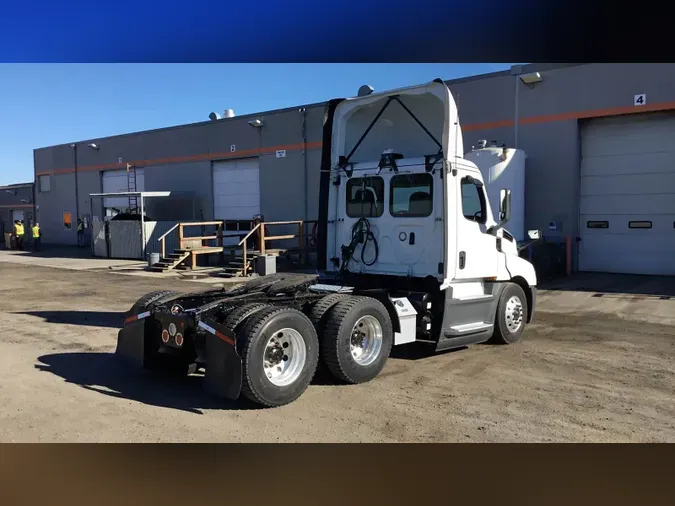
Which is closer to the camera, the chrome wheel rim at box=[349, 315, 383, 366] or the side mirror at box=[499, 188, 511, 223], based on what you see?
the chrome wheel rim at box=[349, 315, 383, 366]

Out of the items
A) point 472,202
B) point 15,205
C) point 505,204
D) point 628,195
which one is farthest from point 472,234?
point 15,205

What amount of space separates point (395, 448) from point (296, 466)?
884 mm

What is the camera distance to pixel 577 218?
17.9m

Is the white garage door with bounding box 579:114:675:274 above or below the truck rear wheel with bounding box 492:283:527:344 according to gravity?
above

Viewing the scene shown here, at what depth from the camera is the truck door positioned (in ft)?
25.2

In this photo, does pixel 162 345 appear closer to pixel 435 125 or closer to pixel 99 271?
pixel 435 125

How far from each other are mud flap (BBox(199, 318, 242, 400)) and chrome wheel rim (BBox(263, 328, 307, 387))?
1.26 feet

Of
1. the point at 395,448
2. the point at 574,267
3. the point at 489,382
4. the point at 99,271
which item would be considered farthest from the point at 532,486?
the point at 99,271

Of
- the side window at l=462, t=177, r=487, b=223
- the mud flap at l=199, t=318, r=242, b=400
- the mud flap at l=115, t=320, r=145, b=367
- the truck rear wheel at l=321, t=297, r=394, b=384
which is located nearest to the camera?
the mud flap at l=199, t=318, r=242, b=400

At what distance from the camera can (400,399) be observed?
6188 millimetres

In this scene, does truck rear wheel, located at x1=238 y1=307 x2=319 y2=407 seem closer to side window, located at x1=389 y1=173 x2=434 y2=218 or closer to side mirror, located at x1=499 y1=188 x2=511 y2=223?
side window, located at x1=389 y1=173 x2=434 y2=218

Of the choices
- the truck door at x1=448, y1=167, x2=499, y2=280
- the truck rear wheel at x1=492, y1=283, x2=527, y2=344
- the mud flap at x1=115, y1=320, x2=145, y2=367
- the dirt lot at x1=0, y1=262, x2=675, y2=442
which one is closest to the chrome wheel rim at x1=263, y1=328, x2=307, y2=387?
the dirt lot at x1=0, y1=262, x2=675, y2=442

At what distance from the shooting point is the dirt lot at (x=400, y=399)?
17.0 feet

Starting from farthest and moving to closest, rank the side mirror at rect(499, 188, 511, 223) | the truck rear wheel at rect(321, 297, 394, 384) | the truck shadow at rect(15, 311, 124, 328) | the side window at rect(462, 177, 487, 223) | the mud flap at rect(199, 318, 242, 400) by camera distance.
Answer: the truck shadow at rect(15, 311, 124, 328), the side mirror at rect(499, 188, 511, 223), the side window at rect(462, 177, 487, 223), the truck rear wheel at rect(321, 297, 394, 384), the mud flap at rect(199, 318, 242, 400)
